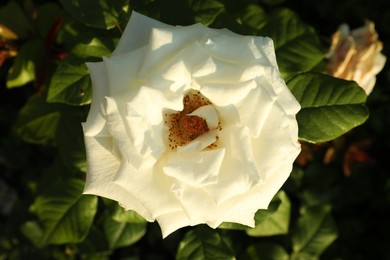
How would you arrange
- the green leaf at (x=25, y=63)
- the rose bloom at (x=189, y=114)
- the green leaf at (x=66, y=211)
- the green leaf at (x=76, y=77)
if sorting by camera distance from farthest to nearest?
the green leaf at (x=25, y=63) < the green leaf at (x=66, y=211) < the green leaf at (x=76, y=77) < the rose bloom at (x=189, y=114)

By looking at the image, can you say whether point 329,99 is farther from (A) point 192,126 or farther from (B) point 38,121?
(B) point 38,121

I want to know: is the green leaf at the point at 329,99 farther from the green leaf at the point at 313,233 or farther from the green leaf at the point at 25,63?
the green leaf at the point at 25,63

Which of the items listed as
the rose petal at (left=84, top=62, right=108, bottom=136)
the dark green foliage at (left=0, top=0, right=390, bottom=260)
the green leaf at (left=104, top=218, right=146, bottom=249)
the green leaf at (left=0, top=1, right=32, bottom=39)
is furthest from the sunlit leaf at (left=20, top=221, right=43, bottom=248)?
the rose petal at (left=84, top=62, right=108, bottom=136)

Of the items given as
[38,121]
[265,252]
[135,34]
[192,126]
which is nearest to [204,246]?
[192,126]

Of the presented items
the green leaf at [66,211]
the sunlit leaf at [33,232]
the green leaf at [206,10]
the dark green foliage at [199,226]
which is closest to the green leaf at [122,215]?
the dark green foliage at [199,226]

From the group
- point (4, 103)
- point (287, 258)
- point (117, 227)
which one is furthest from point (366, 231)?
point (4, 103)

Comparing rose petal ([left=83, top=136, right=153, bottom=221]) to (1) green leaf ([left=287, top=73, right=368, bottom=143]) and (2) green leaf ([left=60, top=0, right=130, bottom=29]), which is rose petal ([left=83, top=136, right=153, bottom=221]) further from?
(1) green leaf ([left=287, top=73, right=368, bottom=143])

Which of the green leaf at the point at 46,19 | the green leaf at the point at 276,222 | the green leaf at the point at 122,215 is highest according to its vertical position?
the green leaf at the point at 46,19
